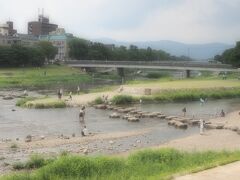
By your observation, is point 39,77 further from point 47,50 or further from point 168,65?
point 47,50

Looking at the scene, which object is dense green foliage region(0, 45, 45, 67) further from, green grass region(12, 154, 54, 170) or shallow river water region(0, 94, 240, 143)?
green grass region(12, 154, 54, 170)

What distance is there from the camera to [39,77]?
303 ft

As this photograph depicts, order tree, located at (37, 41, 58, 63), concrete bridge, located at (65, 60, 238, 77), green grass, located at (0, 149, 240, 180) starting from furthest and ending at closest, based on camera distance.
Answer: tree, located at (37, 41, 58, 63) → concrete bridge, located at (65, 60, 238, 77) → green grass, located at (0, 149, 240, 180)

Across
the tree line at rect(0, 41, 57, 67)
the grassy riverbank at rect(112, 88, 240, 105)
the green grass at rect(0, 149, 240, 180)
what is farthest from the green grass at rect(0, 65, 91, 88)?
the green grass at rect(0, 149, 240, 180)

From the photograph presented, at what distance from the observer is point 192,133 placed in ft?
111

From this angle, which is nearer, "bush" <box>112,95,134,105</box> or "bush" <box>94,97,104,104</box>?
"bush" <box>94,97,104,104</box>

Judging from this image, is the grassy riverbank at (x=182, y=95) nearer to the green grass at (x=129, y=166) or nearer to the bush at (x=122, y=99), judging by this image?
the bush at (x=122, y=99)

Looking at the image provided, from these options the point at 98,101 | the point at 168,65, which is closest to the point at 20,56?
the point at 168,65

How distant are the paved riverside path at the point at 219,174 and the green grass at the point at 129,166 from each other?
0.40 meters

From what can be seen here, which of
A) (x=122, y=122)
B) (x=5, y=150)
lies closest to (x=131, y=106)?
(x=122, y=122)

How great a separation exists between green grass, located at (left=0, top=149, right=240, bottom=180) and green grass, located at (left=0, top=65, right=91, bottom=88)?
61268 millimetres

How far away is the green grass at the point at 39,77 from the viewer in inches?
3255

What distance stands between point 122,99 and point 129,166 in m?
32.0

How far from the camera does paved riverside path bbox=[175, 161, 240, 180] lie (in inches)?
627
